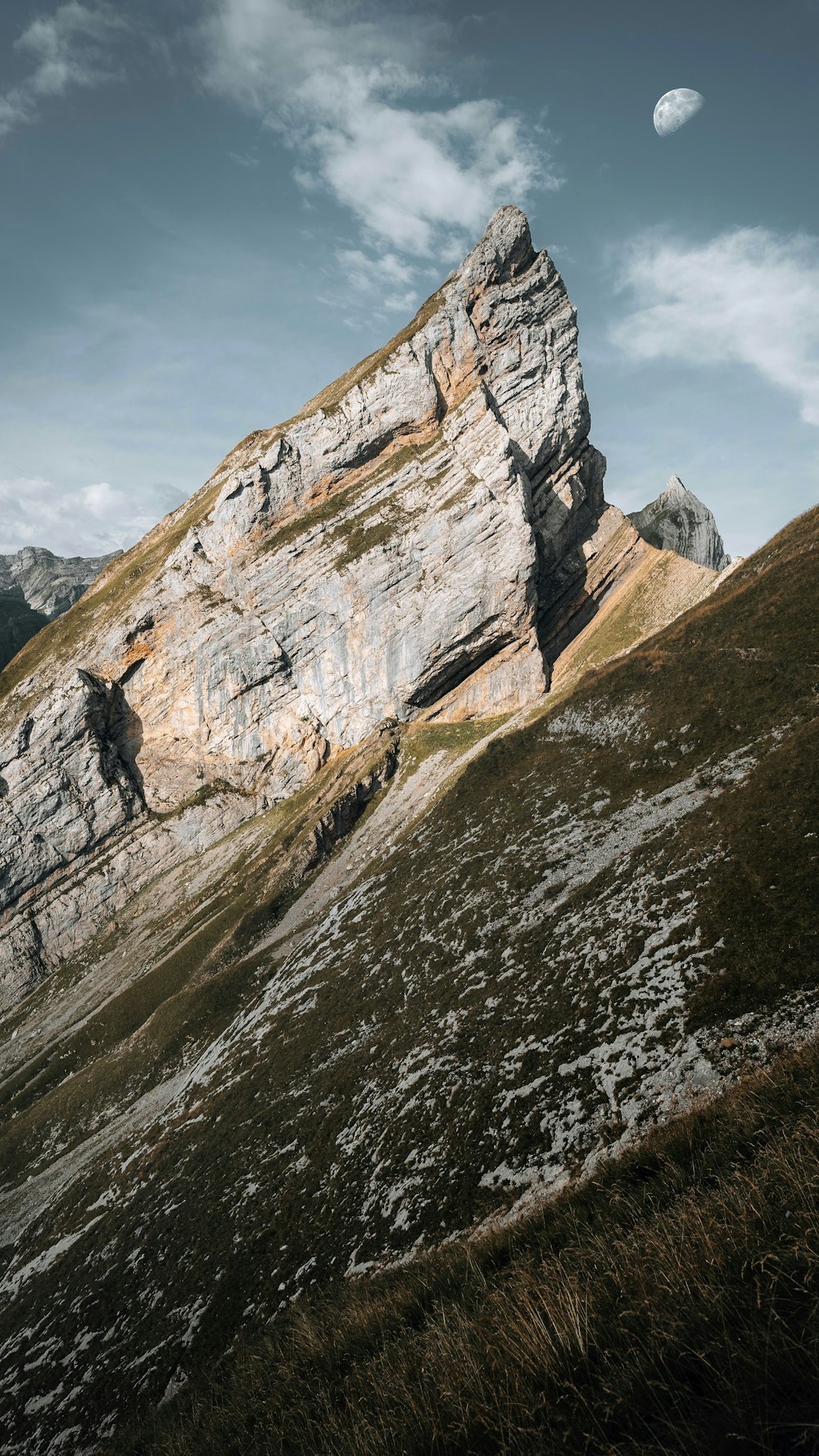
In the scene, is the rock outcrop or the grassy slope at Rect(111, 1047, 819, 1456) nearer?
the grassy slope at Rect(111, 1047, 819, 1456)

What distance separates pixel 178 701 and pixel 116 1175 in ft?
316

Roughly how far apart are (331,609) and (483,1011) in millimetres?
93204

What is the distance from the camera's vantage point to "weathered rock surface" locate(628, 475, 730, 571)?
140m

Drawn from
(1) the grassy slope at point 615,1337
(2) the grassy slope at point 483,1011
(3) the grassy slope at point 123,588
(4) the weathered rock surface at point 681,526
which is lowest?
(2) the grassy slope at point 483,1011

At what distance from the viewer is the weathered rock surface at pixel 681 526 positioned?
5502 inches

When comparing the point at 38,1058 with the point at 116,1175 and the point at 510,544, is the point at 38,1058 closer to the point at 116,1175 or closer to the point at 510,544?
the point at 116,1175

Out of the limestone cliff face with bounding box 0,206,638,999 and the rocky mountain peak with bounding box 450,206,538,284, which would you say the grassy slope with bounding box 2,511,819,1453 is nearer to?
the limestone cliff face with bounding box 0,206,638,999

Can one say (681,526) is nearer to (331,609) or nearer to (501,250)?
(501,250)

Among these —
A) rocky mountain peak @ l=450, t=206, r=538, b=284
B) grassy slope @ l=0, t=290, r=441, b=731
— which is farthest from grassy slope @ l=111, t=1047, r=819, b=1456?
rocky mountain peak @ l=450, t=206, r=538, b=284

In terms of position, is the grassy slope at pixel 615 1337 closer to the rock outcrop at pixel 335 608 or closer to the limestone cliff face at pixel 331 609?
the rock outcrop at pixel 335 608

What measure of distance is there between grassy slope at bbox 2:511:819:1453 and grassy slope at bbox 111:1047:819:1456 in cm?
915

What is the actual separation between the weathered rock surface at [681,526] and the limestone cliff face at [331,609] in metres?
24.4

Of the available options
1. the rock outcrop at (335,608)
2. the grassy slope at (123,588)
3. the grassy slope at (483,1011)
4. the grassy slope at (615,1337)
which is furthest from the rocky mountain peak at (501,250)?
the grassy slope at (615,1337)

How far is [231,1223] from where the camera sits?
85.8 ft
